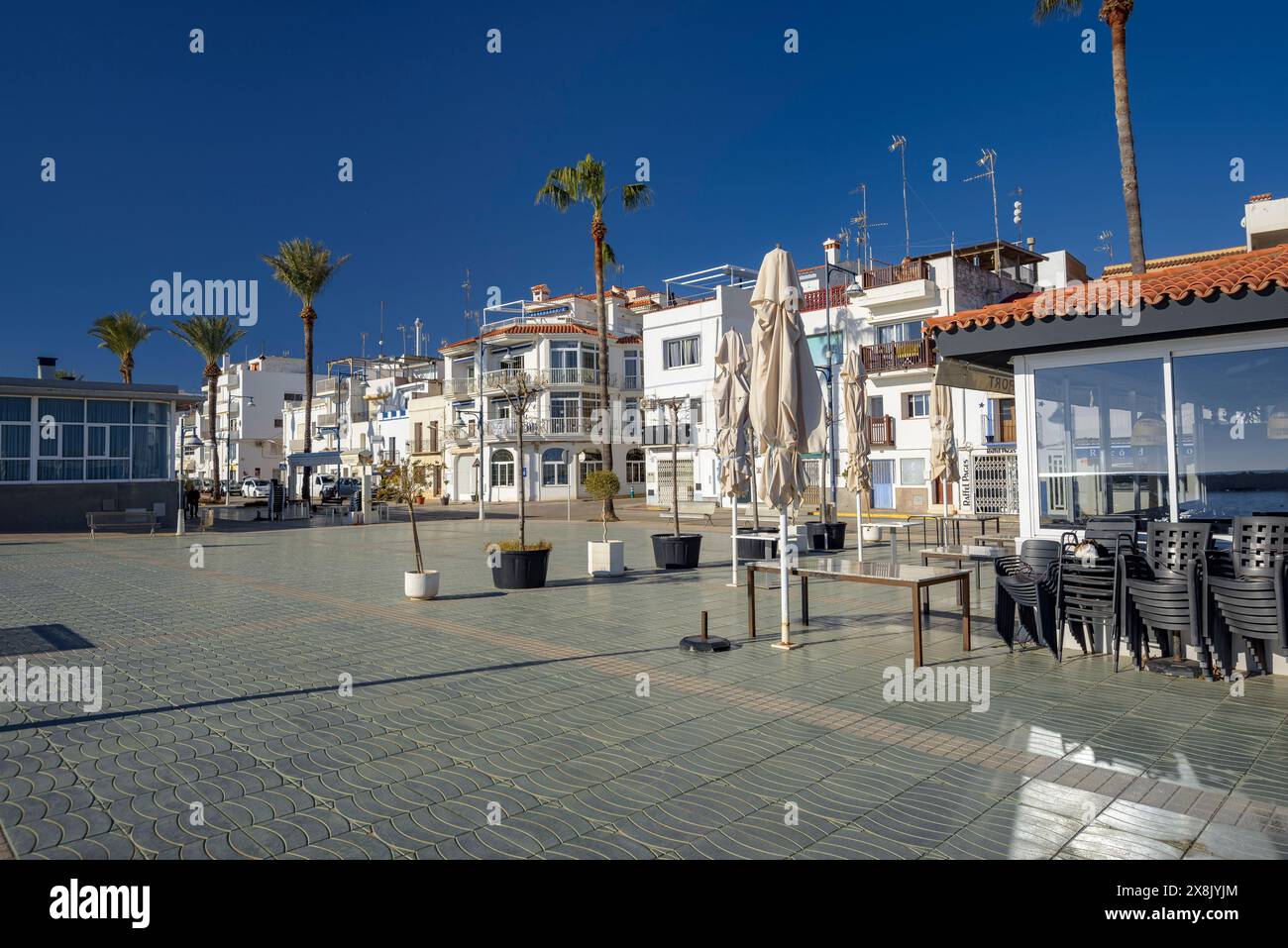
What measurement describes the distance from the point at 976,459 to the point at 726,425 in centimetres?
2201

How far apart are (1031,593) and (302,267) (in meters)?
40.3

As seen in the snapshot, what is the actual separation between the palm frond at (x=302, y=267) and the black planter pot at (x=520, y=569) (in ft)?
109

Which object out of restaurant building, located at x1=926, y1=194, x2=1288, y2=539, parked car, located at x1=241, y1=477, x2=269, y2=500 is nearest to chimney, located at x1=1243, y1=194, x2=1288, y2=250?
restaurant building, located at x1=926, y1=194, x2=1288, y2=539

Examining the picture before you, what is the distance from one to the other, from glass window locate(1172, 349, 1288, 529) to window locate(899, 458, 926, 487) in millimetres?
24941

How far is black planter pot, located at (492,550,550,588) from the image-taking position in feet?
39.3

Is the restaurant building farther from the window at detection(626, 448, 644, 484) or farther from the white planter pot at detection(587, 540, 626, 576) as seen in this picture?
the window at detection(626, 448, 644, 484)

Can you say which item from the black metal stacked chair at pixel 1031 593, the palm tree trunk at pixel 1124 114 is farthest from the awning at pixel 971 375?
the palm tree trunk at pixel 1124 114

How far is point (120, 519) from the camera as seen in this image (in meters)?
24.0

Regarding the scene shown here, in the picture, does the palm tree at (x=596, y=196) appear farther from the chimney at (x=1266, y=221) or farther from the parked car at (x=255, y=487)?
the parked car at (x=255, y=487)

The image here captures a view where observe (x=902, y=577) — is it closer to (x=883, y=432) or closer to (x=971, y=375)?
(x=971, y=375)

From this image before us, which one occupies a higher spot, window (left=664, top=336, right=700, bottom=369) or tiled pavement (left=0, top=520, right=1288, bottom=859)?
Result: window (left=664, top=336, right=700, bottom=369)

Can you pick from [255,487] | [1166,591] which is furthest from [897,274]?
[255,487]

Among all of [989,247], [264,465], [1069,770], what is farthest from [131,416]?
[264,465]

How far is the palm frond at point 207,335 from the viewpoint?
48438mm
